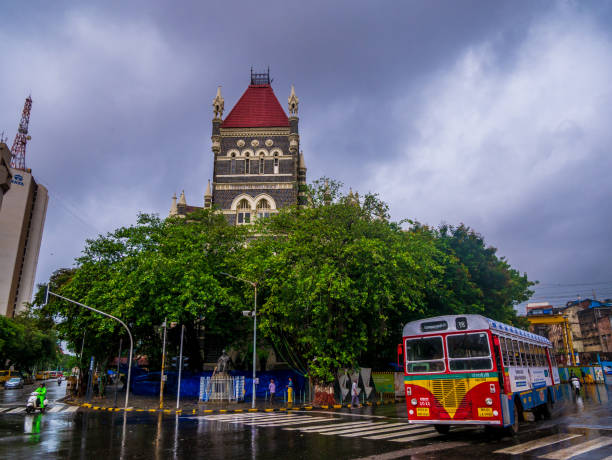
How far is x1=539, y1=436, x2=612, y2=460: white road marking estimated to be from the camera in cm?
885

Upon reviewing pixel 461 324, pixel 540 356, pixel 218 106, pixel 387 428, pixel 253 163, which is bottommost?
pixel 387 428

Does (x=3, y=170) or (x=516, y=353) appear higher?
(x=3, y=170)

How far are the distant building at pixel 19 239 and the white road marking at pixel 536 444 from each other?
118996 millimetres

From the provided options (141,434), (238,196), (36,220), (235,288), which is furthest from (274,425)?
(36,220)

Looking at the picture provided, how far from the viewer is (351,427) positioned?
14469 millimetres

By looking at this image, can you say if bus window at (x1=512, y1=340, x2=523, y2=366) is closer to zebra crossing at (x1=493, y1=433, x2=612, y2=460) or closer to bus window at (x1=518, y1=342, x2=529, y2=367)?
bus window at (x1=518, y1=342, x2=529, y2=367)

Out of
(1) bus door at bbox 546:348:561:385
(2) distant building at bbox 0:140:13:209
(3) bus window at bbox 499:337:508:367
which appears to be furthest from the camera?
(2) distant building at bbox 0:140:13:209

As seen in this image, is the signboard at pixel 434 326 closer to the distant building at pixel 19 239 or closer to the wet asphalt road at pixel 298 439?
the wet asphalt road at pixel 298 439

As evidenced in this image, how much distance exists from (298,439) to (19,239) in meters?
122

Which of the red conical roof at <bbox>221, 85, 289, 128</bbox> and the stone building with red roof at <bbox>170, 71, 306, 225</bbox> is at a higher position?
the red conical roof at <bbox>221, 85, 289, 128</bbox>

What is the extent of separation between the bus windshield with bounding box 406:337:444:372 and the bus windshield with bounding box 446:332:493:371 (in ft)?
0.96

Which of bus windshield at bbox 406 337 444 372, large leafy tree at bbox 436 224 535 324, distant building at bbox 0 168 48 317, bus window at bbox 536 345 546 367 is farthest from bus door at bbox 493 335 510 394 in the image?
distant building at bbox 0 168 48 317

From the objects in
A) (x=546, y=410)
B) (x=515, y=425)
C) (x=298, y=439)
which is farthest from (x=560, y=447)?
(x=546, y=410)

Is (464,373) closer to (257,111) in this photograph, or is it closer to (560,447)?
(560,447)
